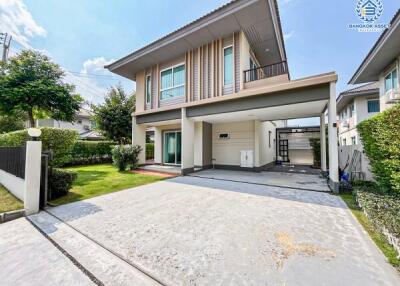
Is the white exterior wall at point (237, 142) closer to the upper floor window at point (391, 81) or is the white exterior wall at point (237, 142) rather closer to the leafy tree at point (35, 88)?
the upper floor window at point (391, 81)

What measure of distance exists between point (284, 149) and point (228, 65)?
35.1 ft

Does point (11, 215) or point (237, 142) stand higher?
point (237, 142)

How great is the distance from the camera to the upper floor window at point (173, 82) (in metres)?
10.2

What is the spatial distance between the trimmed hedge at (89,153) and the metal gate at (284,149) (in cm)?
1529

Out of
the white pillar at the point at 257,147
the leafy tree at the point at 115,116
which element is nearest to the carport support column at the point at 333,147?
the white pillar at the point at 257,147

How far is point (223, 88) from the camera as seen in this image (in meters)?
8.84

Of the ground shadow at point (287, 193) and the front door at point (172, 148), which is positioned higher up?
the front door at point (172, 148)

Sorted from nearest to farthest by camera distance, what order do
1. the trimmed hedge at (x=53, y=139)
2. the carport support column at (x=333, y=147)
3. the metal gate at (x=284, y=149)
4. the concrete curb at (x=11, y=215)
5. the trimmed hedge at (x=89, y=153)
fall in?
the concrete curb at (x=11, y=215)
the carport support column at (x=333, y=147)
the trimmed hedge at (x=53, y=139)
the trimmed hedge at (x=89, y=153)
the metal gate at (x=284, y=149)

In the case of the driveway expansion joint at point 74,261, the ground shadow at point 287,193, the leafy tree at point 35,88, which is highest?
the leafy tree at point 35,88

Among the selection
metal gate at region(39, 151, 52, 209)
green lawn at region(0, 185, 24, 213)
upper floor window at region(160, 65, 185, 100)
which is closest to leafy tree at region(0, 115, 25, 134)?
upper floor window at region(160, 65, 185, 100)

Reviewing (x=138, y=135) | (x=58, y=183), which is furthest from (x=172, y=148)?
(x=58, y=183)

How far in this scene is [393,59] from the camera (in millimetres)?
8758

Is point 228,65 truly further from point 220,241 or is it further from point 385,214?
point 220,241

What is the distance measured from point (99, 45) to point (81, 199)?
53.1 ft
